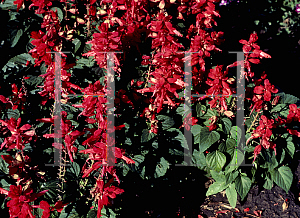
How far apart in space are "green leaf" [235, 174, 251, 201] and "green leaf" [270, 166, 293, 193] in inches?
13.2

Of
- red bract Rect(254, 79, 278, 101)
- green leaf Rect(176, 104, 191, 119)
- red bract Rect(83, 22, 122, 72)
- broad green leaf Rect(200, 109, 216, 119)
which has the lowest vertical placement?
broad green leaf Rect(200, 109, 216, 119)

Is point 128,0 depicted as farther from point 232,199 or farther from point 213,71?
point 232,199

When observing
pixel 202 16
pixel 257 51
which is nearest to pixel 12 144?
pixel 202 16

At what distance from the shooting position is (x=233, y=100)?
2412 millimetres

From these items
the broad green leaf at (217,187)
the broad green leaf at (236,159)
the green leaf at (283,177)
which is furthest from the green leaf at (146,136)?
the green leaf at (283,177)

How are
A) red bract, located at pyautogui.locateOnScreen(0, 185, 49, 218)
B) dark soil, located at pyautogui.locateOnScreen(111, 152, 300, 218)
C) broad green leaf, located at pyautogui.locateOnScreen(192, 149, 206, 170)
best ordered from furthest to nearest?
dark soil, located at pyautogui.locateOnScreen(111, 152, 300, 218) → broad green leaf, located at pyautogui.locateOnScreen(192, 149, 206, 170) → red bract, located at pyautogui.locateOnScreen(0, 185, 49, 218)

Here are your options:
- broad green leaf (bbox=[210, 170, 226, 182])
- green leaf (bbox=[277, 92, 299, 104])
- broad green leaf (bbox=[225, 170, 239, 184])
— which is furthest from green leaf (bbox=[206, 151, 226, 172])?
green leaf (bbox=[277, 92, 299, 104])

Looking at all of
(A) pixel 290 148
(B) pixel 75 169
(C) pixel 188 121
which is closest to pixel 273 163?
(A) pixel 290 148

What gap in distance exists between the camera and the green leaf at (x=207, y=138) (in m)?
2.19

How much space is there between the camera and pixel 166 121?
232 centimetres

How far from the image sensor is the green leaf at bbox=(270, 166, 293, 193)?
99.8 inches

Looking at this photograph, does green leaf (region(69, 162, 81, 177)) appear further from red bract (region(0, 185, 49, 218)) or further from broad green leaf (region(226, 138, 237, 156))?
broad green leaf (region(226, 138, 237, 156))

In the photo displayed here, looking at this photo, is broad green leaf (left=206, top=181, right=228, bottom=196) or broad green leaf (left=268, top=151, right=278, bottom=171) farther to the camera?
broad green leaf (left=206, top=181, right=228, bottom=196)

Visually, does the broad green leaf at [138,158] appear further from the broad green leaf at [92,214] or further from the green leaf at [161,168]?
the broad green leaf at [92,214]
